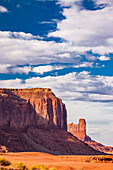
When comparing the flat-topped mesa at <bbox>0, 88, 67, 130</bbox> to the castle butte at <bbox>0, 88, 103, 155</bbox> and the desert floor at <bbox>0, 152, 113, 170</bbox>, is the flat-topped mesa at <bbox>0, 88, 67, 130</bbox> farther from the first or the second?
the desert floor at <bbox>0, 152, 113, 170</bbox>

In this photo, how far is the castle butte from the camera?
113950mm

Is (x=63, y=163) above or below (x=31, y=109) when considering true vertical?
below

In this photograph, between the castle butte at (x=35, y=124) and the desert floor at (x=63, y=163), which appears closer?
the desert floor at (x=63, y=163)

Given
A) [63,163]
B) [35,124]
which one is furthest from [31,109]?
[63,163]

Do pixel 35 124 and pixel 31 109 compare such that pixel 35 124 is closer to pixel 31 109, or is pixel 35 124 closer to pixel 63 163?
pixel 31 109

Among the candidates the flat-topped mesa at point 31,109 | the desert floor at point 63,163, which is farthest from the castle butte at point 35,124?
the desert floor at point 63,163

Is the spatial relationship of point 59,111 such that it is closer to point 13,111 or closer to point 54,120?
point 54,120

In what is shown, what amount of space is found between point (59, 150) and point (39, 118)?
74.1 feet

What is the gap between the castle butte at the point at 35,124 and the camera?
114 m

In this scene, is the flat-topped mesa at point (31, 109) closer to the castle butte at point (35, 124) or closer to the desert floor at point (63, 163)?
the castle butte at point (35, 124)

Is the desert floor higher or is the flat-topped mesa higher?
the flat-topped mesa

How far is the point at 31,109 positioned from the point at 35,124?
6623 millimetres

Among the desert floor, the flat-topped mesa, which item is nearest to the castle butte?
the flat-topped mesa

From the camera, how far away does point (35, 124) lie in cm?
13838
